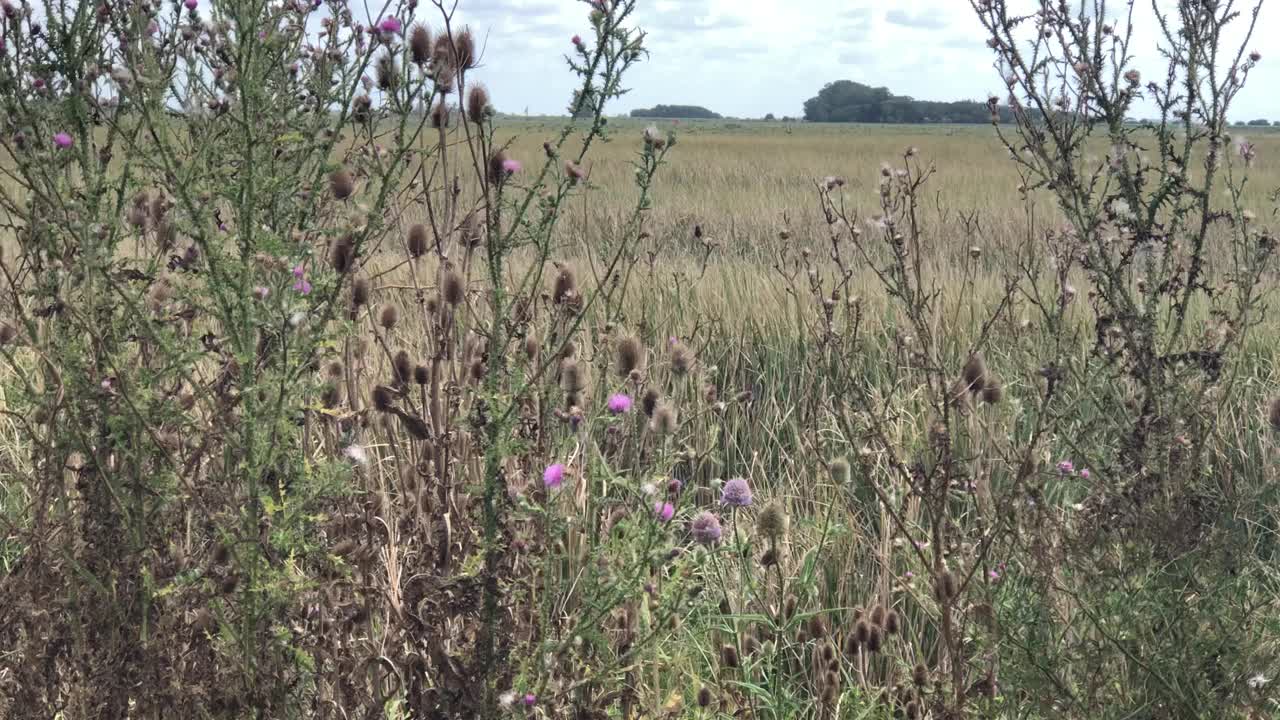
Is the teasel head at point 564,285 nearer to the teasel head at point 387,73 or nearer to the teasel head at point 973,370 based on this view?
the teasel head at point 387,73

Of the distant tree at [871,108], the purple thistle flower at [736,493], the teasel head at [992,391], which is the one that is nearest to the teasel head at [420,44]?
the purple thistle flower at [736,493]

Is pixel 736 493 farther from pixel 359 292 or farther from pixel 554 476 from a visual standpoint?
pixel 359 292

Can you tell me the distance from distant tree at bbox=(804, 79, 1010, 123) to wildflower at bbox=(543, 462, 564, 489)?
99559 millimetres

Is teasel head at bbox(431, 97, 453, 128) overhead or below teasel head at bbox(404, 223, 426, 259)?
overhead

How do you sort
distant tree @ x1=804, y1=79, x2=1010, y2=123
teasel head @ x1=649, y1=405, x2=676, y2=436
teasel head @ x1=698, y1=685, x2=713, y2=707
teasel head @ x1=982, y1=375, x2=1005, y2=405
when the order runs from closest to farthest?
teasel head @ x1=649, y1=405, x2=676, y2=436 → teasel head @ x1=698, y1=685, x2=713, y2=707 → teasel head @ x1=982, y1=375, x2=1005, y2=405 → distant tree @ x1=804, y1=79, x2=1010, y2=123

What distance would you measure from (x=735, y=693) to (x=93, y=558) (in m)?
1.25

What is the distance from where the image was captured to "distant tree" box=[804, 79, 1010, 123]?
332 feet

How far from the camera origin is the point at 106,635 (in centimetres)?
187

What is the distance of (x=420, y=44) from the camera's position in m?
1.86

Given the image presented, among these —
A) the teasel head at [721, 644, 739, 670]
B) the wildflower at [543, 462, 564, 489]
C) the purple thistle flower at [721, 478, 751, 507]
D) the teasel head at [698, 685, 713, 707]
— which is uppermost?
the wildflower at [543, 462, 564, 489]

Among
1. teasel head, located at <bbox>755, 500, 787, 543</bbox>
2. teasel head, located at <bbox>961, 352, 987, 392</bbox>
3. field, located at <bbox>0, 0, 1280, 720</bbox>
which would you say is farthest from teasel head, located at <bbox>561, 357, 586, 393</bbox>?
teasel head, located at <bbox>961, 352, 987, 392</bbox>

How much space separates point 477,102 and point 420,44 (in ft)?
0.46

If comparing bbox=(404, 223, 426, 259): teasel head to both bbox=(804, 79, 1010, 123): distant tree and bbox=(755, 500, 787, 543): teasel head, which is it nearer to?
bbox=(755, 500, 787, 543): teasel head

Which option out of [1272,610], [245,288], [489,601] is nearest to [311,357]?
[245,288]
